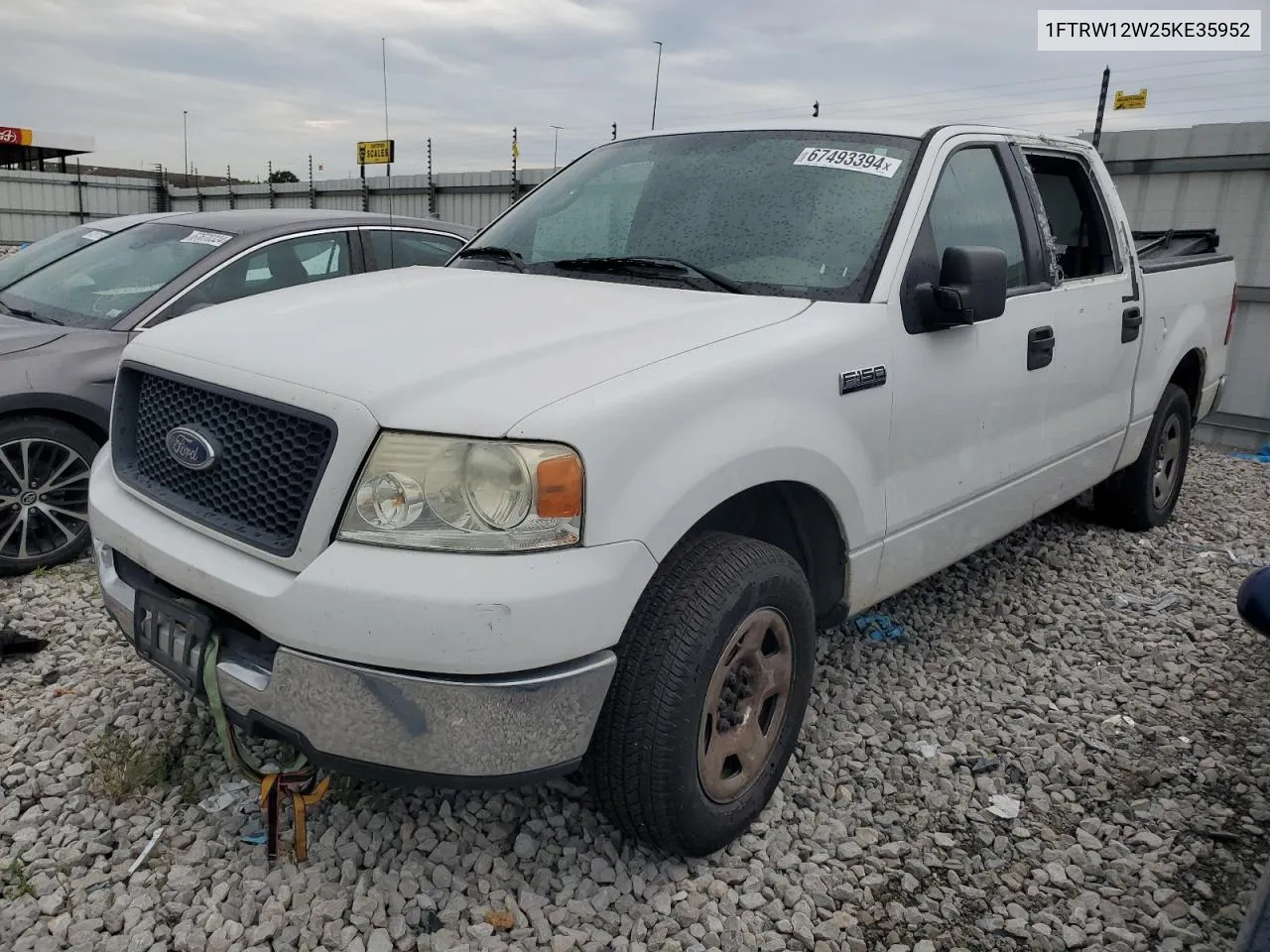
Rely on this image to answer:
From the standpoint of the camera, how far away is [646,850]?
2.65 meters

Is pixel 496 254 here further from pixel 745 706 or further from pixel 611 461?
pixel 745 706

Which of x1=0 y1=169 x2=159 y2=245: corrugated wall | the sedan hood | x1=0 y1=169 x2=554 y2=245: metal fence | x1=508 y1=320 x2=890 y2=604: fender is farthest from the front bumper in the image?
x1=0 y1=169 x2=159 y2=245: corrugated wall

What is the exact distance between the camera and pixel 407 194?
17.3 meters

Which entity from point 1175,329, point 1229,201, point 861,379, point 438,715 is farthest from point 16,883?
point 1229,201

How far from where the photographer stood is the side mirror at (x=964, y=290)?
2.89 meters

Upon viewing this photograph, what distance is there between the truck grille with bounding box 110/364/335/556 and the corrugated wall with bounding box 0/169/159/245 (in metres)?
25.4

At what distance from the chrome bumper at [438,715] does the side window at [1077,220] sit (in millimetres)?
3236

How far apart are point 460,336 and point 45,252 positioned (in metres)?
4.31

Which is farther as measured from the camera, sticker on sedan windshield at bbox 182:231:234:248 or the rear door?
sticker on sedan windshield at bbox 182:231:234:248

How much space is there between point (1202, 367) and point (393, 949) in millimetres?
5051

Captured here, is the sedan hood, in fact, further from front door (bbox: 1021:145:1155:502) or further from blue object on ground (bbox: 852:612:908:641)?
front door (bbox: 1021:145:1155:502)

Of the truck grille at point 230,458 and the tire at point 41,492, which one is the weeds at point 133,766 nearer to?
the truck grille at point 230,458

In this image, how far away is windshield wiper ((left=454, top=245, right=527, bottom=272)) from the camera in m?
3.39

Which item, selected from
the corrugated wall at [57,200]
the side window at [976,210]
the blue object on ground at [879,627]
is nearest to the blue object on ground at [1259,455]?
the blue object on ground at [879,627]
